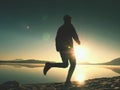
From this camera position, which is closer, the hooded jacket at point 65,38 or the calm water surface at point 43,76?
the hooded jacket at point 65,38

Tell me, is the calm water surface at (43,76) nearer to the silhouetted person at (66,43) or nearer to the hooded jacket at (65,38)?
the silhouetted person at (66,43)

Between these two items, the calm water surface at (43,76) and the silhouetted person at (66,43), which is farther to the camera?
the calm water surface at (43,76)

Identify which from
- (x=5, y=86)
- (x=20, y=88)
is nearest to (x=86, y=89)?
(x=20, y=88)

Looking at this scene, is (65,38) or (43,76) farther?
(43,76)

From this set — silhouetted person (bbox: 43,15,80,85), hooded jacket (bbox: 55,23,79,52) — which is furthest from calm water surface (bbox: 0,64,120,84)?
hooded jacket (bbox: 55,23,79,52)

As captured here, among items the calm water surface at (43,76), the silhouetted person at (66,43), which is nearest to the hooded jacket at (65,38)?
the silhouetted person at (66,43)

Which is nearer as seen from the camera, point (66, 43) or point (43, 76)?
point (66, 43)

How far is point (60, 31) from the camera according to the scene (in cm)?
1102

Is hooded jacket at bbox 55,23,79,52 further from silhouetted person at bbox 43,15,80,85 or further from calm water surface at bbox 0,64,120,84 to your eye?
calm water surface at bbox 0,64,120,84

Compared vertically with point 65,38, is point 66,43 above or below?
below

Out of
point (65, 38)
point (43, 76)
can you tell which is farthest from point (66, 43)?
point (43, 76)

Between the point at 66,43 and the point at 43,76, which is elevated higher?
the point at 43,76

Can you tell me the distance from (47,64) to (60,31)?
5.81 ft

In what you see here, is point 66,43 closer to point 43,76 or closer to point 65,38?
point 65,38
